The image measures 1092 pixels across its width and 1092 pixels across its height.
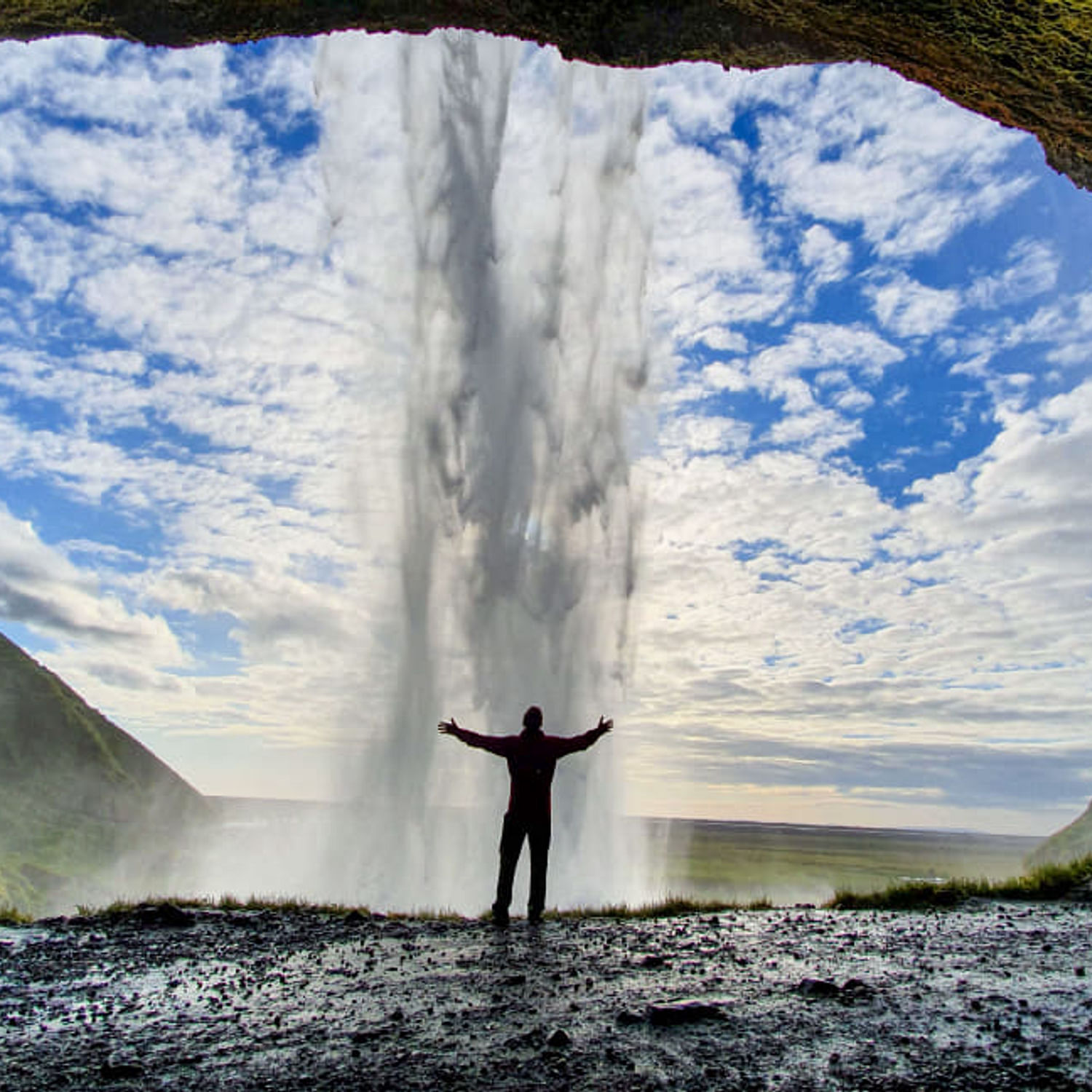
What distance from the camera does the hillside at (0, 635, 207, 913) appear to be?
8600cm

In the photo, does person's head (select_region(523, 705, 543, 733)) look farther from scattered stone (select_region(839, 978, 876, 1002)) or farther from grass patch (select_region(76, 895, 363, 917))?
scattered stone (select_region(839, 978, 876, 1002))

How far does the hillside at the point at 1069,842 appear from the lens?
46938 mm

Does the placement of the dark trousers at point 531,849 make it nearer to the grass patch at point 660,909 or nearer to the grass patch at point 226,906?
the grass patch at point 660,909

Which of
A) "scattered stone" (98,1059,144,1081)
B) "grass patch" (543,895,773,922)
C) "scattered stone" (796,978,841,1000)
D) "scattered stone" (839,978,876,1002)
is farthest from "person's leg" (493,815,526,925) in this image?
"scattered stone" (98,1059,144,1081)

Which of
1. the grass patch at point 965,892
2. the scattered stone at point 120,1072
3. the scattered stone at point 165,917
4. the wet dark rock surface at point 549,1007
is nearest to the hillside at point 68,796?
the scattered stone at point 165,917

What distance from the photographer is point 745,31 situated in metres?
10.5

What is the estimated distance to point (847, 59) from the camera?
10.8 meters

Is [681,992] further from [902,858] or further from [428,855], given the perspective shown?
[902,858]

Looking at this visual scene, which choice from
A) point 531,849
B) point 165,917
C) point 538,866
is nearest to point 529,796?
point 531,849

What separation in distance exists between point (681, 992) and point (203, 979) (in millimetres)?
4488

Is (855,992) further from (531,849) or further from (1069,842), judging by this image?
(1069,842)

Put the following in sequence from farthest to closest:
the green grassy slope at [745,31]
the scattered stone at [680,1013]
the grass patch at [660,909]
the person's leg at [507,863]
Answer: the grass patch at [660,909] → the person's leg at [507,863] → the green grassy slope at [745,31] → the scattered stone at [680,1013]

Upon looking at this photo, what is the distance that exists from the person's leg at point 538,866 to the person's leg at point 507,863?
0.19 metres

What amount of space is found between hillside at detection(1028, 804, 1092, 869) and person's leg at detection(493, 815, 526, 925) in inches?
1792
